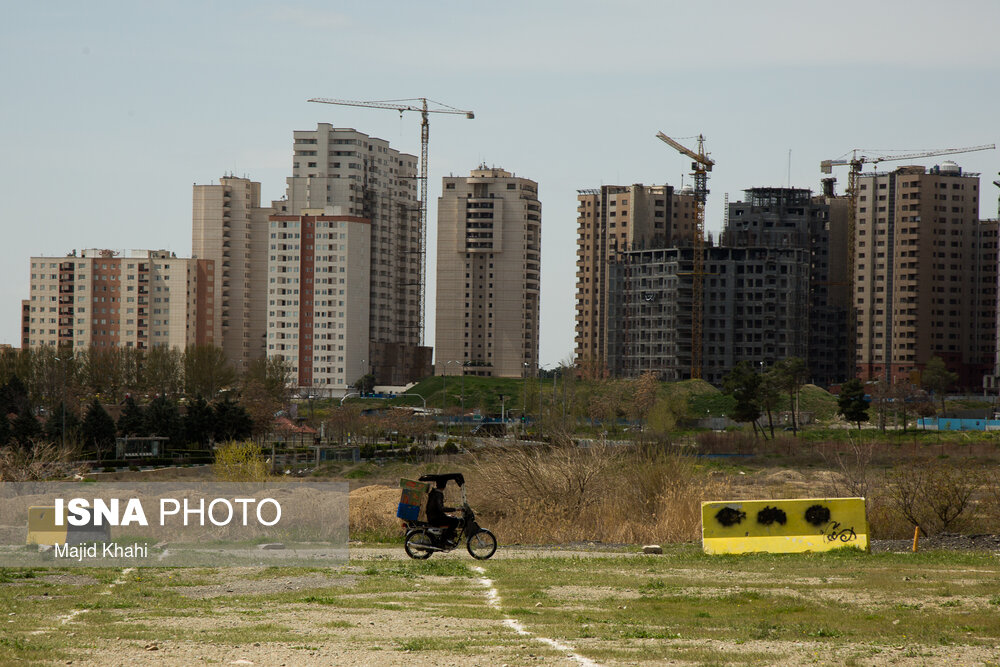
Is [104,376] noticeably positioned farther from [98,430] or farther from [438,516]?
[438,516]

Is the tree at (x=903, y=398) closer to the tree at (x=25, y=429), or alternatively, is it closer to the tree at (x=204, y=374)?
the tree at (x=25, y=429)

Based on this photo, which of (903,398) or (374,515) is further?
(903,398)

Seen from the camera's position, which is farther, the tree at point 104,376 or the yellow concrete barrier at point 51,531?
the tree at point 104,376

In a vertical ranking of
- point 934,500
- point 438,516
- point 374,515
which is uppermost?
point 438,516

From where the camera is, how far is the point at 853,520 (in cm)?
2347

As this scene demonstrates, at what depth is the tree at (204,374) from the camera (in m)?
117

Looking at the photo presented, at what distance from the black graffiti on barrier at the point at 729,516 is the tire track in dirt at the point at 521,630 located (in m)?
7.27

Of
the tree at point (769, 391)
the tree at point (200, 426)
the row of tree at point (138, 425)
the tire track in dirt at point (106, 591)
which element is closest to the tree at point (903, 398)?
the tree at point (769, 391)

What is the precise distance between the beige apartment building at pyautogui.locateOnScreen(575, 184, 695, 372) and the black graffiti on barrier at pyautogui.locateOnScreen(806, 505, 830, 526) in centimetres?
14710

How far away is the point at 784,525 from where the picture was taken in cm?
2389

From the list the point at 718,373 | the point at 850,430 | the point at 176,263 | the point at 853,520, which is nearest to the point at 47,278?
the point at 176,263

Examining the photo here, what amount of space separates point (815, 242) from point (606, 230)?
32.4 m

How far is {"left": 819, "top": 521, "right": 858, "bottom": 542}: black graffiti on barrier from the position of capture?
76.7 ft

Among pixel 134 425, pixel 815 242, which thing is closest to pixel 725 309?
pixel 815 242
